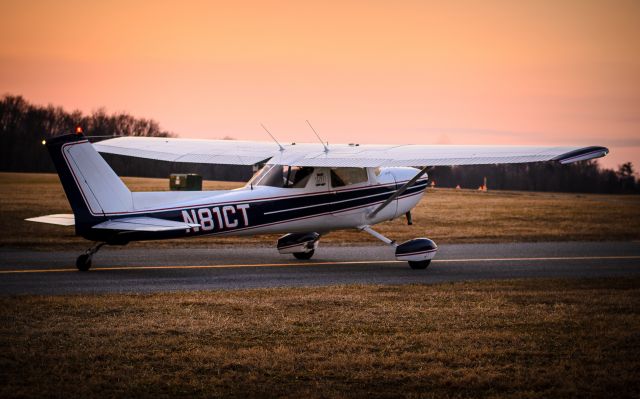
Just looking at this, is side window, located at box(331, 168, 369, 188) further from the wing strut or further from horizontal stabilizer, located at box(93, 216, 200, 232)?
horizontal stabilizer, located at box(93, 216, 200, 232)

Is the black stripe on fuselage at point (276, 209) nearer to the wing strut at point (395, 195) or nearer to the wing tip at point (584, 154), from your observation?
the wing strut at point (395, 195)

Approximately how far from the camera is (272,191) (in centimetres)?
1633

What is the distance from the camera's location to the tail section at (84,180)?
1382cm

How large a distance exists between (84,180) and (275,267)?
14.2 ft

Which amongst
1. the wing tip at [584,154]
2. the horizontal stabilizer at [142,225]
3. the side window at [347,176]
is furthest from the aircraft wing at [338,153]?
the horizontal stabilizer at [142,225]

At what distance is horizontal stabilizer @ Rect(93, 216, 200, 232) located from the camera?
13.9 meters

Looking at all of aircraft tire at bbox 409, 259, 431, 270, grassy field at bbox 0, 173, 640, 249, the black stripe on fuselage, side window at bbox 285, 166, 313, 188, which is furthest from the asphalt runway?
grassy field at bbox 0, 173, 640, 249

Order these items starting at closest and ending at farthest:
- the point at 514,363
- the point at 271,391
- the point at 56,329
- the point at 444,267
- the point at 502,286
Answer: the point at 271,391 < the point at 514,363 < the point at 56,329 < the point at 502,286 < the point at 444,267

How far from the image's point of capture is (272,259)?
17953 millimetres

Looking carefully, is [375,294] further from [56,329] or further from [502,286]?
[56,329]

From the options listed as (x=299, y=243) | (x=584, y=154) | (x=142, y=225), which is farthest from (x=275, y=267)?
(x=584, y=154)

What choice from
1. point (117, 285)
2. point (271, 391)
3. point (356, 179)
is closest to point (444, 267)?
point (356, 179)

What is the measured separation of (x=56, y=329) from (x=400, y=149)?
30.0 feet

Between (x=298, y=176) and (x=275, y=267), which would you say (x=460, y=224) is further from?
(x=275, y=267)
